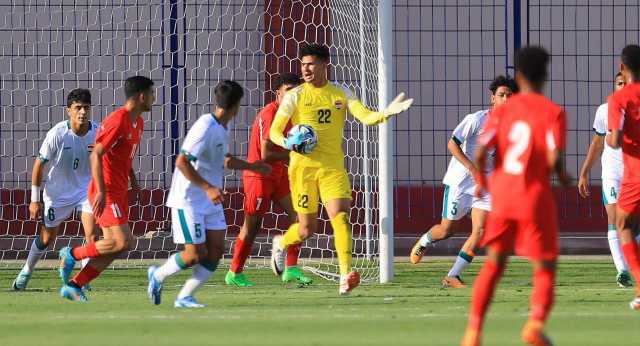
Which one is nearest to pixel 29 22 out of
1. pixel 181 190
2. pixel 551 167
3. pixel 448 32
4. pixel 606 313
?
pixel 448 32

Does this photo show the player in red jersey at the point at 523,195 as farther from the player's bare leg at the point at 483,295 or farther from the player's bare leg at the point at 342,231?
the player's bare leg at the point at 342,231

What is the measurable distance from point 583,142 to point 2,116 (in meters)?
7.17

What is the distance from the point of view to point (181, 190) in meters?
10.0

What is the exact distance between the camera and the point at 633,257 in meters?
9.70

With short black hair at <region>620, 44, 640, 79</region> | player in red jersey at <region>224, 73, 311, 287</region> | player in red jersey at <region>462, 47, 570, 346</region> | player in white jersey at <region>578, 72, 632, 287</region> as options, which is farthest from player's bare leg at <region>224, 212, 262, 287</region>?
player in red jersey at <region>462, 47, 570, 346</region>

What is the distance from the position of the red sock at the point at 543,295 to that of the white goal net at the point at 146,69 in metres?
9.03

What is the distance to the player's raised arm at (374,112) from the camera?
408 inches

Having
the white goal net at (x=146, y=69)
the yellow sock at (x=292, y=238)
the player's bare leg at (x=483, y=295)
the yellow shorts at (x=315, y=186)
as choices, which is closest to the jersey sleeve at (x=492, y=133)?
the player's bare leg at (x=483, y=295)

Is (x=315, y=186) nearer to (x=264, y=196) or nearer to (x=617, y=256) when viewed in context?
(x=264, y=196)

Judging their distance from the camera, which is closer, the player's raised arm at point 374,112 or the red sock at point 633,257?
the red sock at point 633,257

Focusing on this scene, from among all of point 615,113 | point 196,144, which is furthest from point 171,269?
point 615,113

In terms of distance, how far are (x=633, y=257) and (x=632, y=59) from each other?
136 cm

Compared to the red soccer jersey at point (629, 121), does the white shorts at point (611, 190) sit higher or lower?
lower

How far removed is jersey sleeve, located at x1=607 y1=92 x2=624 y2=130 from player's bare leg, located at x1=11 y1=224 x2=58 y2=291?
515 cm
